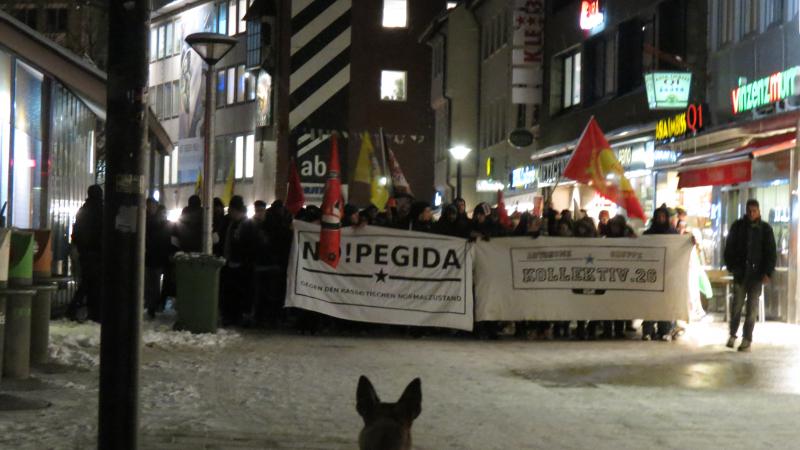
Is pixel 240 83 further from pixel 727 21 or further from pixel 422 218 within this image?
pixel 422 218

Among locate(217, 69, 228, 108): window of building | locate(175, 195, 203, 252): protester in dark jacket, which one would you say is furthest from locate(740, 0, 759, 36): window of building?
locate(217, 69, 228, 108): window of building

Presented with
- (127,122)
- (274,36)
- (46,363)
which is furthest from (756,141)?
(274,36)

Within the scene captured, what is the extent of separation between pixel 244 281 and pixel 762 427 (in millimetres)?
10304

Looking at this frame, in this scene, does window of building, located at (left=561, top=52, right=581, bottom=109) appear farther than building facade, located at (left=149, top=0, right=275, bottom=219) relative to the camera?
No

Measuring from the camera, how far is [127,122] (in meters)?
7.24

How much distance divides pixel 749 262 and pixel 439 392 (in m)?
6.09

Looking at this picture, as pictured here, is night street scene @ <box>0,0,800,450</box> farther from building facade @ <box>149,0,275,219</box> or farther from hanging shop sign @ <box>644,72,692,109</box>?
building facade @ <box>149,0,275,219</box>

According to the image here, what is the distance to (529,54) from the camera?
1479 inches

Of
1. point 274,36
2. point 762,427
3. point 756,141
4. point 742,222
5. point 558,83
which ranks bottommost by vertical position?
point 762,427

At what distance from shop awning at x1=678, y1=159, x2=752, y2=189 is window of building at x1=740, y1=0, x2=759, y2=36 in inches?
92.3

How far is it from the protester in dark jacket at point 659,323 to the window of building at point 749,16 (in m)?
5.18

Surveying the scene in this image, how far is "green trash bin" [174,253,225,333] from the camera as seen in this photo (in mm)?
17094

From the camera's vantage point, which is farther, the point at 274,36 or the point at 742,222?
the point at 274,36

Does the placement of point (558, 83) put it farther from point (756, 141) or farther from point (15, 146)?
point (15, 146)
